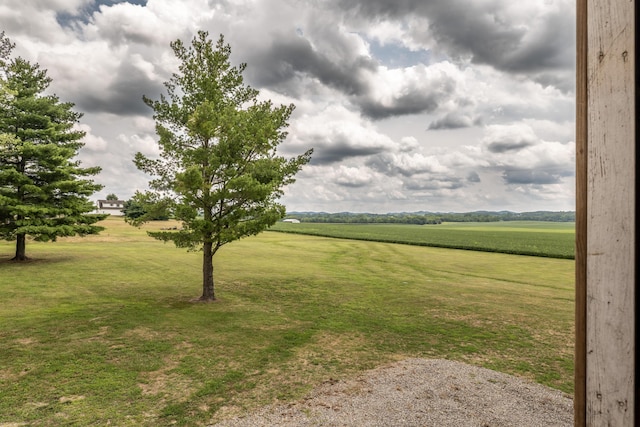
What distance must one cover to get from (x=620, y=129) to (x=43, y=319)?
49.5 feet

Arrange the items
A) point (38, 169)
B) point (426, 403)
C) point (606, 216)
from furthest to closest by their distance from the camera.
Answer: point (38, 169)
point (426, 403)
point (606, 216)

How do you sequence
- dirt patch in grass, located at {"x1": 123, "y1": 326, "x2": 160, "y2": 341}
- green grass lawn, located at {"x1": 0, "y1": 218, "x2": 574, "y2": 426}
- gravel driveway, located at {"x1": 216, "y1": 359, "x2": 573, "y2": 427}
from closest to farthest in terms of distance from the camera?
gravel driveway, located at {"x1": 216, "y1": 359, "x2": 573, "y2": 427} → green grass lawn, located at {"x1": 0, "y1": 218, "x2": 574, "y2": 426} → dirt patch in grass, located at {"x1": 123, "y1": 326, "x2": 160, "y2": 341}

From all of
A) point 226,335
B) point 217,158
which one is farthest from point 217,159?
point 226,335

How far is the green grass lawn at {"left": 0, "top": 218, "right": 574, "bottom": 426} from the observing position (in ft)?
21.2

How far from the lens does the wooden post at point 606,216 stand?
1709 millimetres

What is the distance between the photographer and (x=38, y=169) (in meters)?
22.5

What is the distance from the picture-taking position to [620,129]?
1.75 metres

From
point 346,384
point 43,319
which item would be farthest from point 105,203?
point 346,384

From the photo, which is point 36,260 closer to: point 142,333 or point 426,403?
point 142,333

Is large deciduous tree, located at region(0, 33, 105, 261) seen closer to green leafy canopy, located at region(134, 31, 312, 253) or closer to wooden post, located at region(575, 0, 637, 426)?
green leafy canopy, located at region(134, 31, 312, 253)

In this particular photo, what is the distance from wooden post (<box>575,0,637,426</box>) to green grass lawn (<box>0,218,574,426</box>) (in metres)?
5.65

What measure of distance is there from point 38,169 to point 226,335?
827 inches

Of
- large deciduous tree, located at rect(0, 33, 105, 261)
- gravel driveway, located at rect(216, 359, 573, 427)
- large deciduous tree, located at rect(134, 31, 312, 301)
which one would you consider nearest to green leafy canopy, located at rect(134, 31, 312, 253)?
large deciduous tree, located at rect(134, 31, 312, 301)

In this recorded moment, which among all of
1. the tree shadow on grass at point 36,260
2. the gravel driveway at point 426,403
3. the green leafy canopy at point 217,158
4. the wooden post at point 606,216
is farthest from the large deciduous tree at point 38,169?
the wooden post at point 606,216
